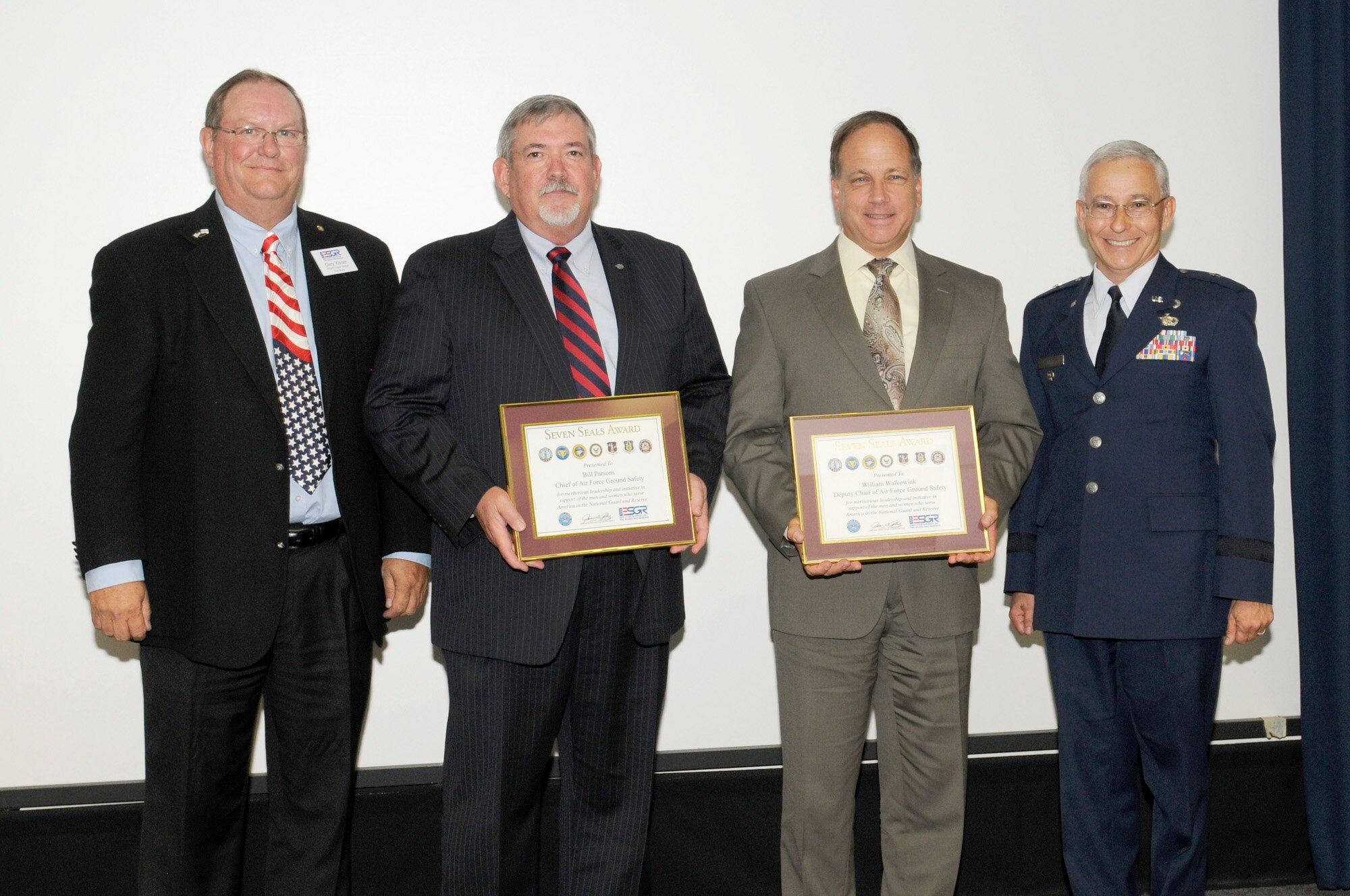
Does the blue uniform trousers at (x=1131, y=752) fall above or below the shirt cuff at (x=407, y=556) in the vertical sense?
below

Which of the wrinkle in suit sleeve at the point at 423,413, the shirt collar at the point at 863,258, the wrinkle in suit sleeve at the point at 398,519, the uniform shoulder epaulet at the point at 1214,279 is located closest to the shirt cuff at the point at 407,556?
the wrinkle in suit sleeve at the point at 398,519

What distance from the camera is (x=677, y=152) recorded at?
3.41 m

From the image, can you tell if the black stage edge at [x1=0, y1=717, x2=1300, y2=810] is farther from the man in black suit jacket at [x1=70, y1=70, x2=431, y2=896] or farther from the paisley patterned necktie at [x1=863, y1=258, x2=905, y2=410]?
the paisley patterned necktie at [x1=863, y1=258, x2=905, y2=410]

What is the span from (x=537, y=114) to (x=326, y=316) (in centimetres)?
71

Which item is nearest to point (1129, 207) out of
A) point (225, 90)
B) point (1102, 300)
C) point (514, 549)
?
point (1102, 300)

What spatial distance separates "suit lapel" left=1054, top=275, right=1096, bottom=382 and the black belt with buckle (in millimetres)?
1937

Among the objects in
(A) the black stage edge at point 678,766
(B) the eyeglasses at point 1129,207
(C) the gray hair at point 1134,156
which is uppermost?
(C) the gray hair at point 1134,156

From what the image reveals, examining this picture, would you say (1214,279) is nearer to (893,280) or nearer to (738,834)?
(893,280)

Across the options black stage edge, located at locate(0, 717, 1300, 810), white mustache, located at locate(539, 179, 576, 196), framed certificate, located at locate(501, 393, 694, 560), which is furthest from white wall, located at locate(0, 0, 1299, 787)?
framed certificate, located at locate(501, 393, 694, 560)

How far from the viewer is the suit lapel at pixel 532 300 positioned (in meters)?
2.49

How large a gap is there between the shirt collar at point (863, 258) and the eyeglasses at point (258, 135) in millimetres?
1411

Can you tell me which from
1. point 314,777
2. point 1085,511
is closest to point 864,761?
point 1085,511

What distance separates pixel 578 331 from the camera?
2555mm

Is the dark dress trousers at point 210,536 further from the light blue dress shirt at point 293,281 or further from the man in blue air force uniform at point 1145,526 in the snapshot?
the man in blue air force uniform at point 1145,526
